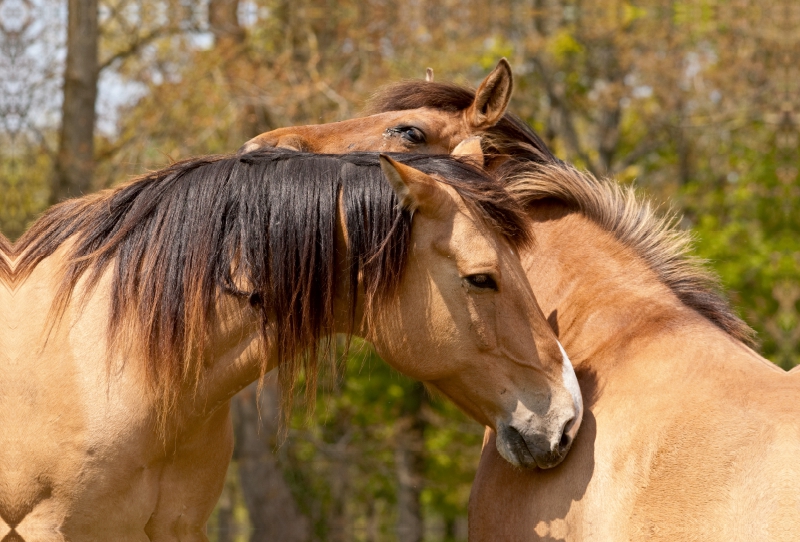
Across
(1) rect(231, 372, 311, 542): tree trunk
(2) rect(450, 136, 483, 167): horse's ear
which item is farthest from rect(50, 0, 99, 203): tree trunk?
(2) rect(450, 136, 483, 167): horse's ear

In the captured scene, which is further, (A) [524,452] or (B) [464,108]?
(B) [464,108]

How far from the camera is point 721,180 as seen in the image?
16.8 metres

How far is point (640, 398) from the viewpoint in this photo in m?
3.07

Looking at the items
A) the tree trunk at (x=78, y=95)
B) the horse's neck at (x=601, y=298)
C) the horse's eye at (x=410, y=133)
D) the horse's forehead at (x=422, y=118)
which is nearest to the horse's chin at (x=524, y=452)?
the horse's neck at (x=601, y=298)

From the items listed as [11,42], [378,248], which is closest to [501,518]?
[378,248]

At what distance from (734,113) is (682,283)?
12.3m

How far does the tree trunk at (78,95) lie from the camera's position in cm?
845

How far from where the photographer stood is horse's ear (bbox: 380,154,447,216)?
2906 mm

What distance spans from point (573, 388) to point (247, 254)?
1.31 meters

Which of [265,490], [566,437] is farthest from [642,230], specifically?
[265,490]

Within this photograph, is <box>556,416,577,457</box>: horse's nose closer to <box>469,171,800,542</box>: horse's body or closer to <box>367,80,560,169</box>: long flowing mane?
<box>469,171,800,542</box>: horse's body

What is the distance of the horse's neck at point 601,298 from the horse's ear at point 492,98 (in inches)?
33.8

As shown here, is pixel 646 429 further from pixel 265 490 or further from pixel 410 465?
pixel 410 465

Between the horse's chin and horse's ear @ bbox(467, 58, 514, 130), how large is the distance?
2.02 meters
